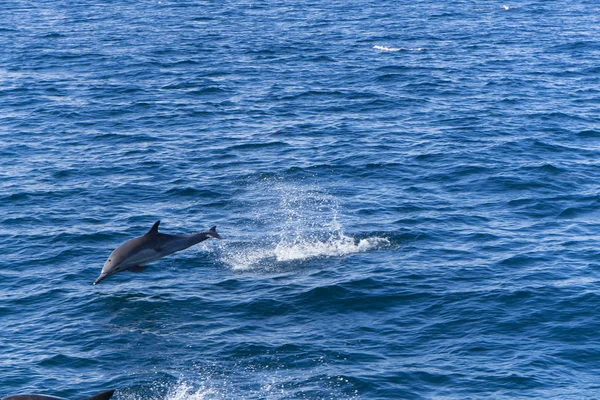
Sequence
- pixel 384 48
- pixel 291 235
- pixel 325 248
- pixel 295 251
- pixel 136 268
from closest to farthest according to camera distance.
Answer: pixel 136 268 → pixel 295 251 → pixel 325 248 → pixel 291 235 → pixel 384 48

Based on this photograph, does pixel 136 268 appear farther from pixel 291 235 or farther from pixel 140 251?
pixel 291 235

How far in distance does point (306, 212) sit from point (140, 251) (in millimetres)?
11274

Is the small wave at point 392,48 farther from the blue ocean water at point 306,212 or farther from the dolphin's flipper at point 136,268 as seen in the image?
the dolphin's flipper at point 136,268

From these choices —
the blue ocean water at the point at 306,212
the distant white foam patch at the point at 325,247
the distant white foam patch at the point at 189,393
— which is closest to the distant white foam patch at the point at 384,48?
the blue ocean water at the point at 306,212

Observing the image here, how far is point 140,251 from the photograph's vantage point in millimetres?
36312

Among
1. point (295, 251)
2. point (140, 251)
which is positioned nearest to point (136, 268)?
point (140, 251)

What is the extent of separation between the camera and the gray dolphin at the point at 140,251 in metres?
36.0

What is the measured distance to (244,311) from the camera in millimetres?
35656

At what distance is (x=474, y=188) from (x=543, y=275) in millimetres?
10608

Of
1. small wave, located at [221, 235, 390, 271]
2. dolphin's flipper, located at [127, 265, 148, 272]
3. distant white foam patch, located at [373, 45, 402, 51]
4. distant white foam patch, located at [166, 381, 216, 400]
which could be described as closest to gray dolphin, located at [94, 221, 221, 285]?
dolphin's flipper, located at [127, 265, 148, 272]

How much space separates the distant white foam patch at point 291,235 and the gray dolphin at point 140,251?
148 inches

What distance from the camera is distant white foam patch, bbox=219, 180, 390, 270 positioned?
133 feet

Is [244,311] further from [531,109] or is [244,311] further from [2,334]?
[531,109]

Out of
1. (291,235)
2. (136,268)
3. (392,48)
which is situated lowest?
(291,235)
